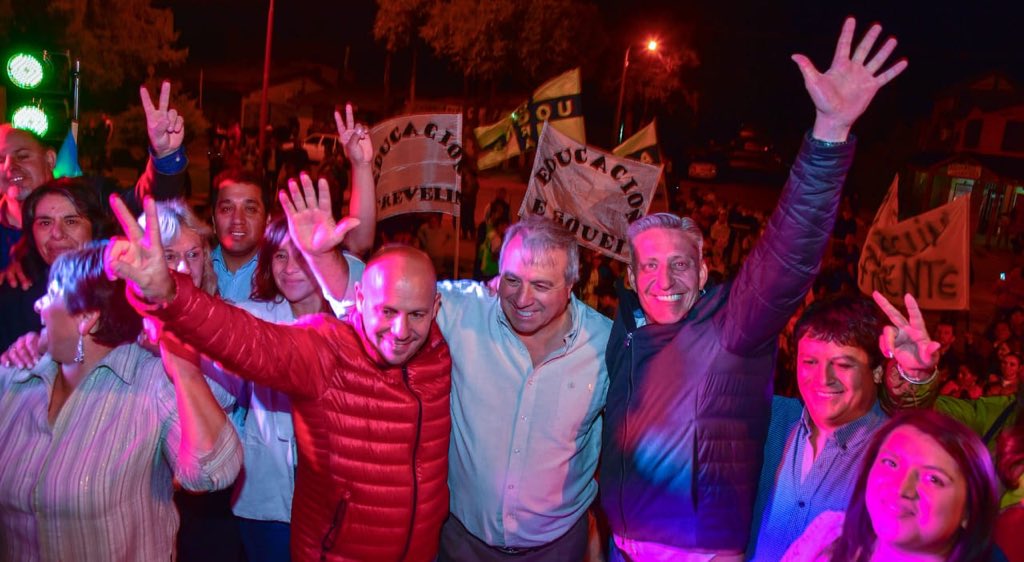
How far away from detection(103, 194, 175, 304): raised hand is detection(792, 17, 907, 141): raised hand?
2.23 meters

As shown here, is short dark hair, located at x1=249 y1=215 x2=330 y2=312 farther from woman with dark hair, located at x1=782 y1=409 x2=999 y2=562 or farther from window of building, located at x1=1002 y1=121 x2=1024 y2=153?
window of building, located at x1=1002 y1=121 x2=1024 y2=153

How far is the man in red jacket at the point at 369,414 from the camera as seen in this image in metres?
2.96

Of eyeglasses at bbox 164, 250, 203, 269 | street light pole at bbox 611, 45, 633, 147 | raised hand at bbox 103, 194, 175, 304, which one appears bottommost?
eyeglasses at bbox 164, 250, 203, 269

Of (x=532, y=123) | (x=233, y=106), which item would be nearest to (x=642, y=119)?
(x=233, y=106)

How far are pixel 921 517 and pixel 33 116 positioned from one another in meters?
7.94

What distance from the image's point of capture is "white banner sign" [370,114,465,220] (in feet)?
26.0

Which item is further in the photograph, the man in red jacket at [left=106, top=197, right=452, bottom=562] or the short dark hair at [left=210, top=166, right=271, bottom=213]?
the short dark hair at [left=210, top=166, right=271, bottom=213]

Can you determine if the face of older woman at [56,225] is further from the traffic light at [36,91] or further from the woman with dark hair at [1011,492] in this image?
the woman with dark hair at [1011,492]

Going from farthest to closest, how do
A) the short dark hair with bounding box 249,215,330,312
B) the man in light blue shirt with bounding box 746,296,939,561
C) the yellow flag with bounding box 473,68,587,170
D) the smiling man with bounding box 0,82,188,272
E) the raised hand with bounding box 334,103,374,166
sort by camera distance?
the yellow flag with bounding box 473,68,587,170
the smiling man with bounding box 0,82,188,272
the raised hand with bounding box 334,103,374,166
the short dark hair with bounding box 249,215,330,312
the man in light blue shirt with bounding box 746,296,939,561

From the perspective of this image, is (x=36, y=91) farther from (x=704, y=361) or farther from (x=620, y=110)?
(x=620, y=110)

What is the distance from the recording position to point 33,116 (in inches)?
293

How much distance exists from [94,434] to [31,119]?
A: 5941 millimetres

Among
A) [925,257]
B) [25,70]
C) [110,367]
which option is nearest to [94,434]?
[110,367]

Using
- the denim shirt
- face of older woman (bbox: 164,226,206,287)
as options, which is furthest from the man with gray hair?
face of older woman (bbox: 164,226,206,287)
